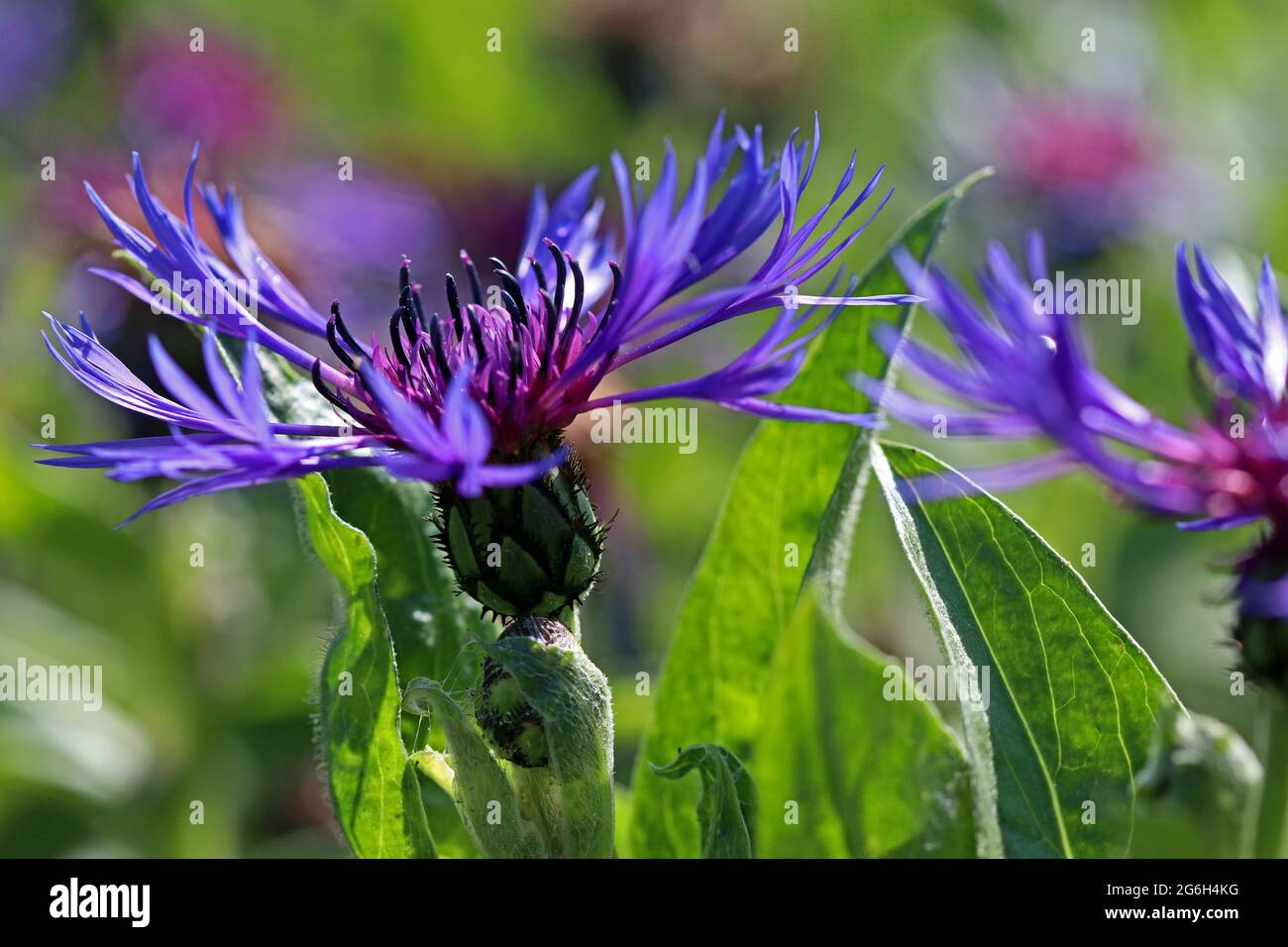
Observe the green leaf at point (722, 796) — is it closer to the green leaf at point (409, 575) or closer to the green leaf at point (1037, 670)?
A: the green leaf at point (1037, 670)

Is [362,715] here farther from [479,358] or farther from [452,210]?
[452,210]

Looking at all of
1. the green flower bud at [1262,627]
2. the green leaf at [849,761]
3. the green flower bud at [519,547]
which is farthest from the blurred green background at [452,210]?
the green flower bud at [519,547]

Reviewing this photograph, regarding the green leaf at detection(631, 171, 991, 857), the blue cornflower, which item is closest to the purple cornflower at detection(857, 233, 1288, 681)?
the blue cornflower

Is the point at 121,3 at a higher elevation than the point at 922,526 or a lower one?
higher

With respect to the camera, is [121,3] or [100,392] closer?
[100,392]

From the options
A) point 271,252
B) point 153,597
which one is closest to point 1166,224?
point 271,252

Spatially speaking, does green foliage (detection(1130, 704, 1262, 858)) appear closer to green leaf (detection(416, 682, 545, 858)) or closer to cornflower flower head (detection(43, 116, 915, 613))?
cornflower flower head (detection(43, 116, 915, 613))
